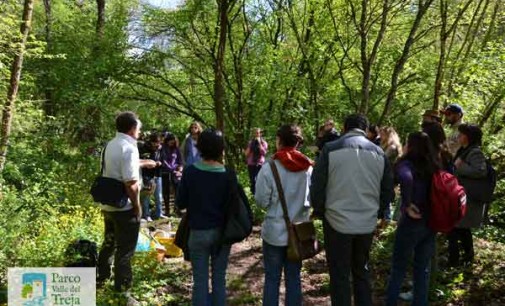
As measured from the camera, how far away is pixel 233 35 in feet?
45.8

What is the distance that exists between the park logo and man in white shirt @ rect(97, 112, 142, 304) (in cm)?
31

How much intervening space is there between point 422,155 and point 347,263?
1.15 meters

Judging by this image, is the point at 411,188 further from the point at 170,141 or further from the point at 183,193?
the point at 170,141

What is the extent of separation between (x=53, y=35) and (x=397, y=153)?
1027cm

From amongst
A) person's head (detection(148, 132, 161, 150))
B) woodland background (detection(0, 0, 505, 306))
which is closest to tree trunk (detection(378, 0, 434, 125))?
woodland background (detection(0, 0, 505, 306))

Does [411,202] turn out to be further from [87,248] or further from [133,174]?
[87,248]

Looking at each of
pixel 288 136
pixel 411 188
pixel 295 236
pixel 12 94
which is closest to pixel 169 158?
pixel 12 94

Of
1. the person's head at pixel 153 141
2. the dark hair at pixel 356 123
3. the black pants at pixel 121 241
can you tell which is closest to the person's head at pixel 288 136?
the dark hair at pixel 356 123

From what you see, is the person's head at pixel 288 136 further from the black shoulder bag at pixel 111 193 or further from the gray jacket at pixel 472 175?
the gray jacket at pixel 472 175

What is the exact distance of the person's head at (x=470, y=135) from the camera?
489 centimetres

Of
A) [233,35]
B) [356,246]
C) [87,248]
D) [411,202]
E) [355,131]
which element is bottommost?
[87,248]

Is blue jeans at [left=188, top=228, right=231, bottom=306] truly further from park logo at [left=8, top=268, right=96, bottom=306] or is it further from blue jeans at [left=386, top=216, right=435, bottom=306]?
blue jeans at [left=386, top=216, right=435, bottom=306]

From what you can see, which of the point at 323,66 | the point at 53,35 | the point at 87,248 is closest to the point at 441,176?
the point at 87,248

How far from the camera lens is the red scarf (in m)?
3.87
